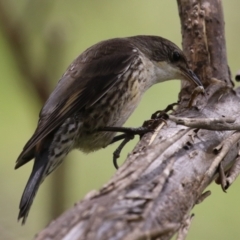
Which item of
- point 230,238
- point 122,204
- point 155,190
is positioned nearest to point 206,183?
point 155,190

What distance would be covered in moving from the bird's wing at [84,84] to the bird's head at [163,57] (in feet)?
0.58

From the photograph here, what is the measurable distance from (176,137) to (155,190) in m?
0.35

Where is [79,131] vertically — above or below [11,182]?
above

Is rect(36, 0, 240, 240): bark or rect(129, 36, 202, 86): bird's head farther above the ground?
rect(36, 0, 240, 240): bark

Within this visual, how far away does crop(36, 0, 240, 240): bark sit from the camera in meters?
1.18

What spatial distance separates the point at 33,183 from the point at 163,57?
4.21 ft

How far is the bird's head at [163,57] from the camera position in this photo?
3.01 meters

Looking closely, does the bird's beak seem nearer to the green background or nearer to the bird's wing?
the bird's wing

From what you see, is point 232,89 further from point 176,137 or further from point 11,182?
point 11,182

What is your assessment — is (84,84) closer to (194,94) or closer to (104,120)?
(104,120)

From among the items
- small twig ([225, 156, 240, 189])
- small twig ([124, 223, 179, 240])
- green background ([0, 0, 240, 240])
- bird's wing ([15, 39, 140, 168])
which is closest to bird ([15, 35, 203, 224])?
bird's wing ([15, 39, 140, 168])

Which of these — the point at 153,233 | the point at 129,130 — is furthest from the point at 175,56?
the point at 153,233

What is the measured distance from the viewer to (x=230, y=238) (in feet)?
12.3

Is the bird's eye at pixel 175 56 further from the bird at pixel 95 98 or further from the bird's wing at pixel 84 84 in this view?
the bird's wing at pixel 84 84
